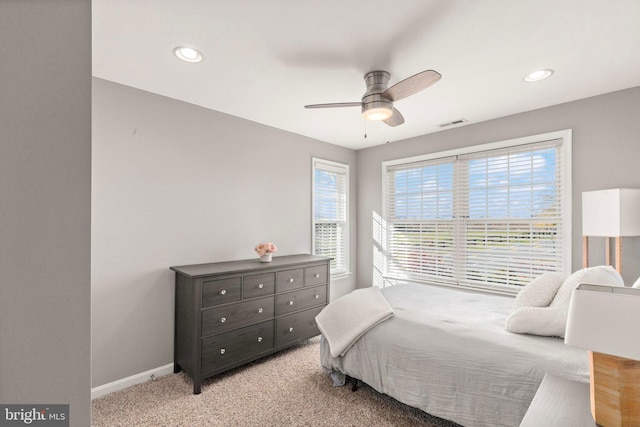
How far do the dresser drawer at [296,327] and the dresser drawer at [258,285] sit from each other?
369 millimetres

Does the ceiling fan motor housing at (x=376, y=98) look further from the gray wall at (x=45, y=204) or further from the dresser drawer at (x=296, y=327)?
the dresser drawer at (x=296, y=327)

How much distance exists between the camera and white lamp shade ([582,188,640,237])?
2.34m

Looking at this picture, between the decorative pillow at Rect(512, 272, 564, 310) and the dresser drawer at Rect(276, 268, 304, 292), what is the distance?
199 cm

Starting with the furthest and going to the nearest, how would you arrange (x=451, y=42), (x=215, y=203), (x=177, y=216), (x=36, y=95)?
(x=215, y=203)
(x=177, y=216)
(x=451, y=42)
(x=36, y=95)

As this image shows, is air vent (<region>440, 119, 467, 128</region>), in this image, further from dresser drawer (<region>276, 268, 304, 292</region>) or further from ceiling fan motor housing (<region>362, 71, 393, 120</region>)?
dresser drawer (<region>276, 268, 304, 292</region>)

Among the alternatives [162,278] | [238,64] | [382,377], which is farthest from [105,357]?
[238,64]

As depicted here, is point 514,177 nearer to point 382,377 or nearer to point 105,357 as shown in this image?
point 382,377

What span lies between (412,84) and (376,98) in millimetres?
337

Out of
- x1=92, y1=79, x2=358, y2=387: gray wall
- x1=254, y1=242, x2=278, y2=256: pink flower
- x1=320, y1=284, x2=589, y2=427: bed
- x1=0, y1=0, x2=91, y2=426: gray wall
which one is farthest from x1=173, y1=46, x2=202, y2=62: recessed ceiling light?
x1=320, y1=284, x2=589, y2=427: bed

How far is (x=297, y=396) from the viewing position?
2.41m

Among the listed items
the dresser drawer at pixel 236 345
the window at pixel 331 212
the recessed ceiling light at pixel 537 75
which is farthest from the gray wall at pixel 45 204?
the window at pixel 331 212

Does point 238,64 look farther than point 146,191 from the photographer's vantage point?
No

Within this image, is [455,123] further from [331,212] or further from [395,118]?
[331,212]

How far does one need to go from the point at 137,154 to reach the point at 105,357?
1.71 meters
